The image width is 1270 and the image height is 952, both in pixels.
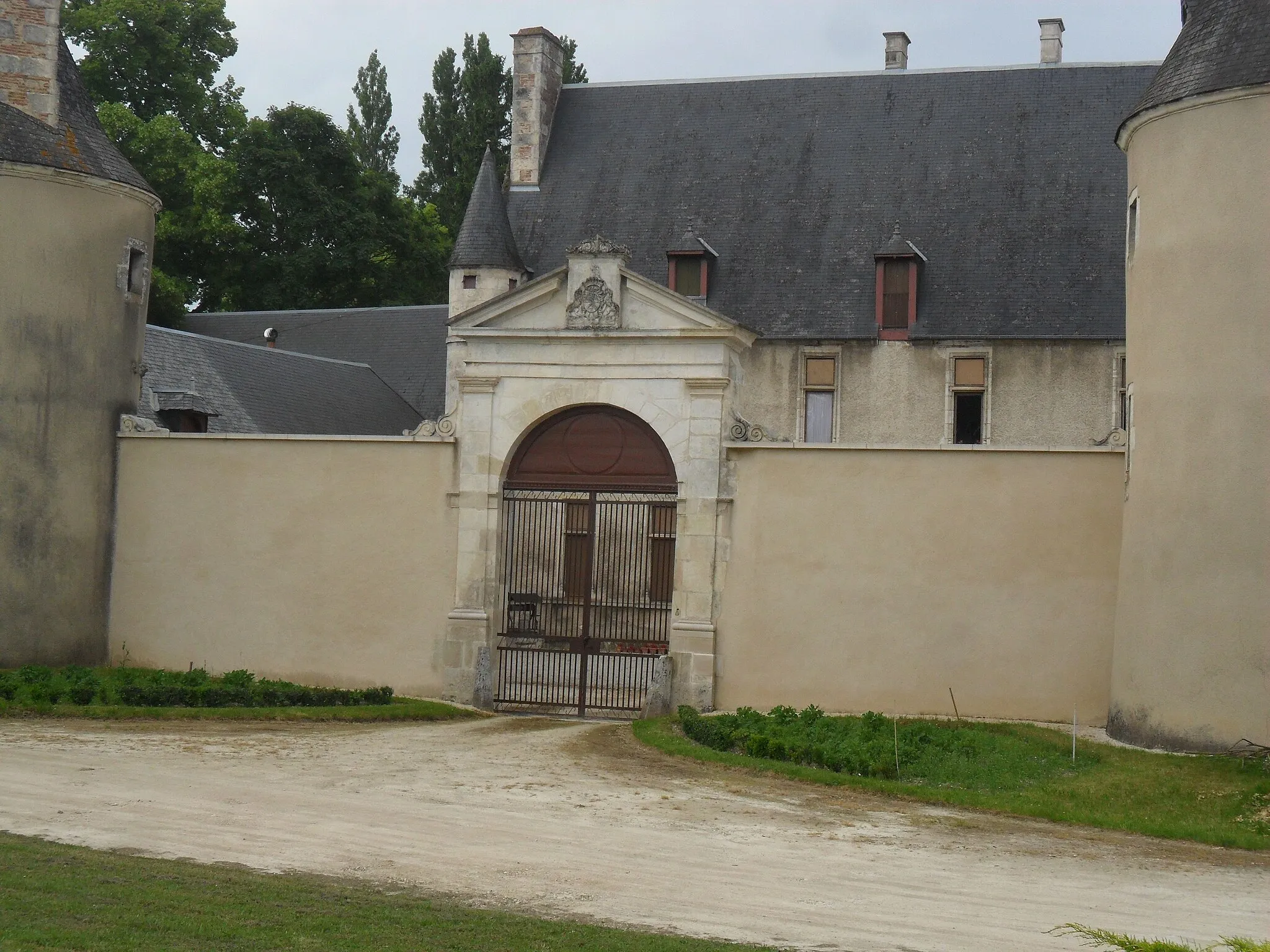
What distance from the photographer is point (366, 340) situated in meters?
36.2

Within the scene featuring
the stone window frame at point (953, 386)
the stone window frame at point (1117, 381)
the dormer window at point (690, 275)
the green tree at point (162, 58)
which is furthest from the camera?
the green tree at point (162, 58)

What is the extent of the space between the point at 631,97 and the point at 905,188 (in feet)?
19.3

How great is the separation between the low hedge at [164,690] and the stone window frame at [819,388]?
10.9 m

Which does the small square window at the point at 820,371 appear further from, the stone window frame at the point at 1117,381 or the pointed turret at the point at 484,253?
the pointed turret at the point at 484,253

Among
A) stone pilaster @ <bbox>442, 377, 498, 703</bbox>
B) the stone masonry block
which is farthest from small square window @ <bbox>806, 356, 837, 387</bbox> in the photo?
the stone masonry block

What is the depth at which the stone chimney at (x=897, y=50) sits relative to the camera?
30.7 metres

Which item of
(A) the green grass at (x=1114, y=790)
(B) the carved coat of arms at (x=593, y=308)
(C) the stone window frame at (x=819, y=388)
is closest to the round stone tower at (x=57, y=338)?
(B) the carved coat of arms at (x=593, y=308)

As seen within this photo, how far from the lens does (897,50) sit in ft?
101

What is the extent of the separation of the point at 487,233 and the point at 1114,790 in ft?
58.9

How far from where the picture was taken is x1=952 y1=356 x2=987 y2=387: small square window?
2542cm

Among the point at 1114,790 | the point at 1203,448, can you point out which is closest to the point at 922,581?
the point at 1203,448

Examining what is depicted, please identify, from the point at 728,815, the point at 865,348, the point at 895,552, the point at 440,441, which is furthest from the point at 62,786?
the point at 865,348

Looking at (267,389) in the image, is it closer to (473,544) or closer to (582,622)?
(473,544)

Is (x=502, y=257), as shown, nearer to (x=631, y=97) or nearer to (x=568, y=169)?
(x=568, y=169)
